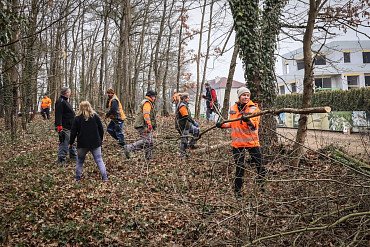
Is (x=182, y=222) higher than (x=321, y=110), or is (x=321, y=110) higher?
(x=321, y=110)

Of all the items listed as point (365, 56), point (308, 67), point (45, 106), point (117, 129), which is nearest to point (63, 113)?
point (117, 129)

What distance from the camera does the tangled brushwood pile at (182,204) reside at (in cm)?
387

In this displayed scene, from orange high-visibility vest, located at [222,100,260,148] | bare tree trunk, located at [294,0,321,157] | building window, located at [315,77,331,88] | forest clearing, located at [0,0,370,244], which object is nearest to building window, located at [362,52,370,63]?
building window, located at [315,77,331,88]

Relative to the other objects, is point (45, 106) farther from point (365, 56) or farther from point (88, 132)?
point (365, 56)

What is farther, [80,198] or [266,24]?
[266,24]

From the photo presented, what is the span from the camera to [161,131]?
21.2 feet

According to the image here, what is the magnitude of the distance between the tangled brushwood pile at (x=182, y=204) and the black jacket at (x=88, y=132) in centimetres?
91

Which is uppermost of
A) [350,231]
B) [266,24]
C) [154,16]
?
[154,16]

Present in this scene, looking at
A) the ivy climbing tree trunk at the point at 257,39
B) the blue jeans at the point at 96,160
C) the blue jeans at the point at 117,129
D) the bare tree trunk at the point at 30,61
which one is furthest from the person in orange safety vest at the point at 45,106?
the ivy climbing tree trunk at the point at 257,39

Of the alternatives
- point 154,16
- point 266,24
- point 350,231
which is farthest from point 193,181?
point 154,16

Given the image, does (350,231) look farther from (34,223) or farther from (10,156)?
(10,156)

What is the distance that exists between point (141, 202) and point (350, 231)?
151 inches

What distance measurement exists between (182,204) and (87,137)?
139 inches

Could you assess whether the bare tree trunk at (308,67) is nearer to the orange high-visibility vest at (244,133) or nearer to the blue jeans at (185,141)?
the orange high-visibility vest at (244,133)
